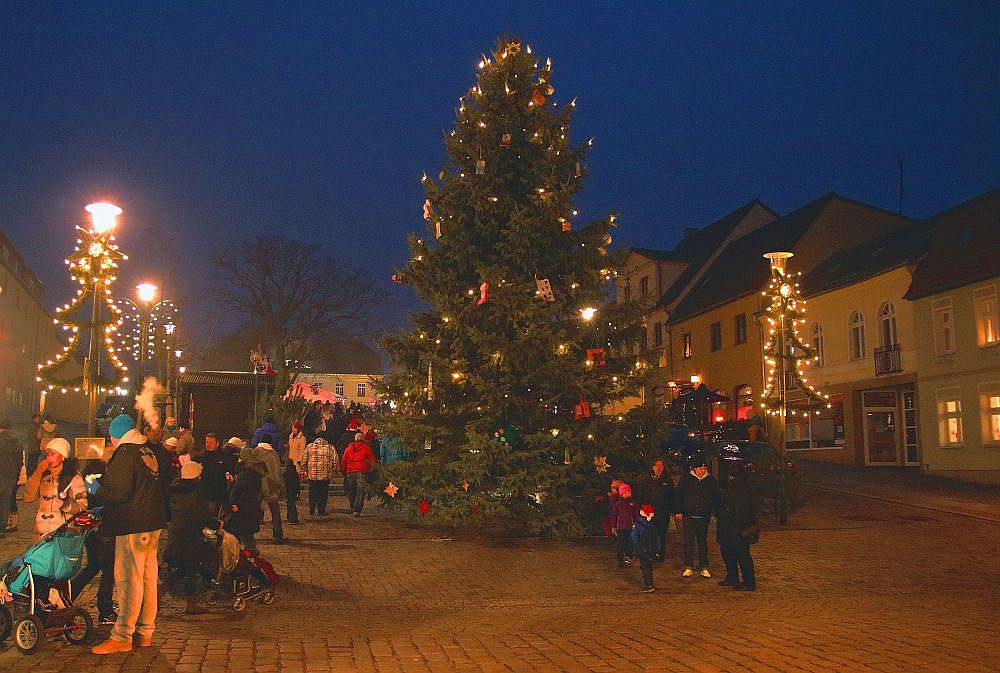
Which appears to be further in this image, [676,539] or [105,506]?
[676,539]

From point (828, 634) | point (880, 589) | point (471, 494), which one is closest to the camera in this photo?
point (828, 634)

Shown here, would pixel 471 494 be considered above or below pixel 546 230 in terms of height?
below

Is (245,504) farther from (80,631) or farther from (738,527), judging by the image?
(738,527)

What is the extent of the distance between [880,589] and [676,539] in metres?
4.54

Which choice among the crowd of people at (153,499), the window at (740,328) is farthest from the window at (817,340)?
the crowd of people at (153,499)

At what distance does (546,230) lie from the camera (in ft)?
53.6

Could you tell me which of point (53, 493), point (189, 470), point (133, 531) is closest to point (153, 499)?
point (133, 531)

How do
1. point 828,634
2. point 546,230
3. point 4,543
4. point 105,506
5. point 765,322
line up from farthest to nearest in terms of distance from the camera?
point 765,322
point 546,230
point 4,543
point 828,634
point 105,506

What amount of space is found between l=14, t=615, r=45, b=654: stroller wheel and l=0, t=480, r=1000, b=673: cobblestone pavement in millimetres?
87

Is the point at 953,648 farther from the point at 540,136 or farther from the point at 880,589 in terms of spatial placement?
the point at 540,136

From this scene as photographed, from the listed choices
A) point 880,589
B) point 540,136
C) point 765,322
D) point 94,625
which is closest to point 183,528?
point 94,625

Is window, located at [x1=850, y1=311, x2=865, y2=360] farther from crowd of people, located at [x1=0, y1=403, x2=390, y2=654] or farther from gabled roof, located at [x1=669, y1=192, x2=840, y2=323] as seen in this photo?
crowd of people, located at [x1=0, y1=403, x2=390, y2=654]

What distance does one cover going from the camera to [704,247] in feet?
176

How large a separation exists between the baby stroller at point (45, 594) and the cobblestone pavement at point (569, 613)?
16 centimetres
